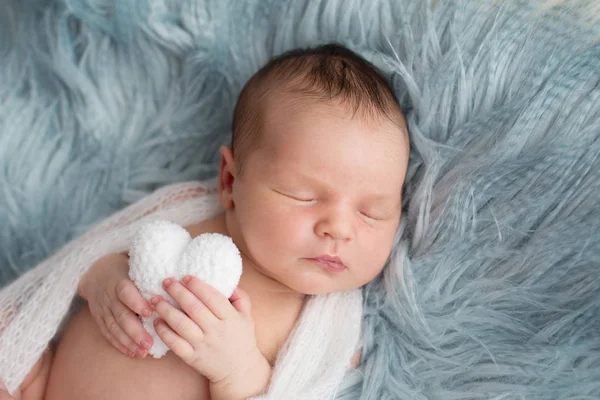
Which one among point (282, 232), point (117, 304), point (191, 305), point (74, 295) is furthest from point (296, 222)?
point (74, 295)

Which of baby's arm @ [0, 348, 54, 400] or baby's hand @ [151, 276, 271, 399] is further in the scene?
baby's arm @ [0, 348, 54, 400]

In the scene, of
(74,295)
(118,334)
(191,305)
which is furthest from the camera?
(74,295)

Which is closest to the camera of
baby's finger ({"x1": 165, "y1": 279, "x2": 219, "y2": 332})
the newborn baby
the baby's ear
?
baby's finger ({"x1": 165, "y1": 279, "x2": 219, "y2": 332})

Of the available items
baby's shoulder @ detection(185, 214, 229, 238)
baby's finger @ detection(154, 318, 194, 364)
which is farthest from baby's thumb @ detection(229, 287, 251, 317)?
baby's shoulder @ detection(185, 214, 229, 238)

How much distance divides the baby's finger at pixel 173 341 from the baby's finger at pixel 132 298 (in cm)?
4

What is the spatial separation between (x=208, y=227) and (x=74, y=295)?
298 mm

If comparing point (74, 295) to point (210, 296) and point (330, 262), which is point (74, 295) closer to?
point (210, 296)

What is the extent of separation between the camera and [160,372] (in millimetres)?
1251

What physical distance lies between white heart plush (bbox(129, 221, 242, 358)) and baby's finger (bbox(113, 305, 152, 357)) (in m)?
0.02

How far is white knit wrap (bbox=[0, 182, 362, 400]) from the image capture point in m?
1.28

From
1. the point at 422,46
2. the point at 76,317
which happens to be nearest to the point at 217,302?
the point at 76,317

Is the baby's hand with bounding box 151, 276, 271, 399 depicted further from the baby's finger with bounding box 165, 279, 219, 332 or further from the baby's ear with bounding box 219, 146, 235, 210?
the baby's ear with bounding box 219, 146, 235, 210

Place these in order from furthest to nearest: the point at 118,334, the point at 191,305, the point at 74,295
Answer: the point at 74,295, the point at 118,334, the point at 191,305

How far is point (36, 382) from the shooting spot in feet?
4.33
